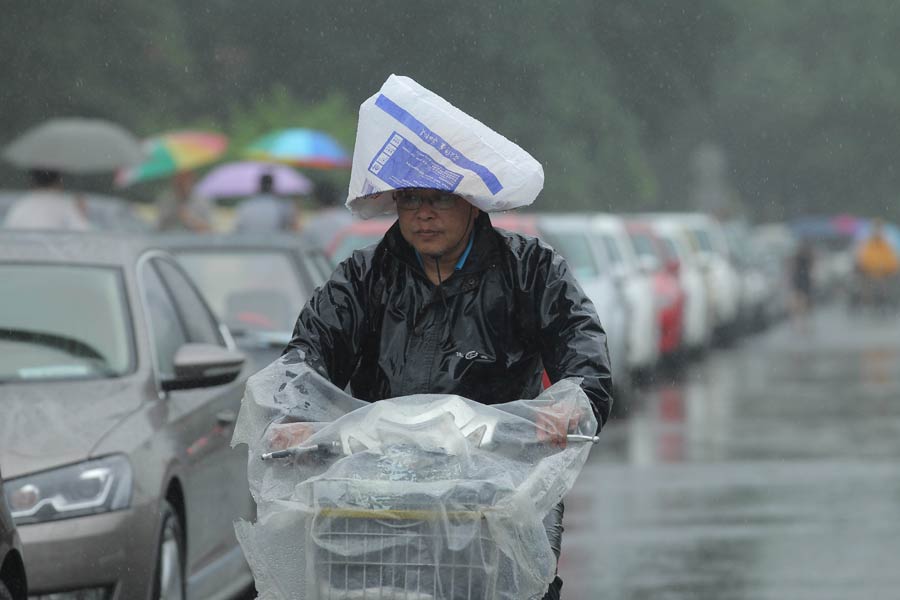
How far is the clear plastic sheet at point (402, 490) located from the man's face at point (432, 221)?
1.51ft

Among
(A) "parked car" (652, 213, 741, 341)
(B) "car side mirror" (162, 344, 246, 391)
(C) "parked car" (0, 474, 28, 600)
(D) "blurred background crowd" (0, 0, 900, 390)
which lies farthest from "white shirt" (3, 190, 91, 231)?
(A) "parked car" (652, 213, 741, 341)

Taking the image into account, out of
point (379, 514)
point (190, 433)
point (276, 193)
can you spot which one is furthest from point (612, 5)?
point (379, 514)

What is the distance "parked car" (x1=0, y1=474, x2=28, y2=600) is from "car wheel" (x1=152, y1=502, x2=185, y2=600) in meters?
1.50

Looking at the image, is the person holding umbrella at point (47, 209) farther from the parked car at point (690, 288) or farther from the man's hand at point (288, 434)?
the parked car at point (690, 288)

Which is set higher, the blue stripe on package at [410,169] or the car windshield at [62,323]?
the blue stripe on package at [410,169]

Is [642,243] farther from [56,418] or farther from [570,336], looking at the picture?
[570,336]

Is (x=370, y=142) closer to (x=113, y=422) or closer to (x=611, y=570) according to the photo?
(x=113, y=422)

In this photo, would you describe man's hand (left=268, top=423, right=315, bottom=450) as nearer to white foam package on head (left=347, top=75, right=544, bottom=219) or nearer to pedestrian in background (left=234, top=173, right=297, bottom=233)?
white foam package on head (left=347, top=75, right=544, bottom=219)

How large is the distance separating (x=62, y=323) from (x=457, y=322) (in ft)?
10.7

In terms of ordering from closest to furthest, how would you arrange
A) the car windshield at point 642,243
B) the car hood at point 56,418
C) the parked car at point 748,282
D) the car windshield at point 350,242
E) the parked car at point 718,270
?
the car hood at point 56,418 < the car windshield at point 350,242 < the car windshield at point 642,243 < the parked car at point 718,270 < the parked car at point 748,282

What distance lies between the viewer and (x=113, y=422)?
717 centimetres

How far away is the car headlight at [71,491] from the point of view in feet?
21.7

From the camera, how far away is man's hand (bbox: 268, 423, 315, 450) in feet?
14.7

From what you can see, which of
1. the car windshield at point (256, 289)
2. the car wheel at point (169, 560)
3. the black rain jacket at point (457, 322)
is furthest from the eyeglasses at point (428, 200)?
the car windshield at point (256, 289)
